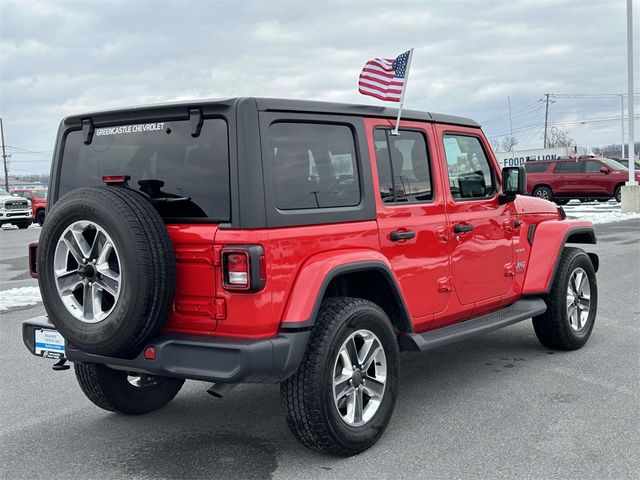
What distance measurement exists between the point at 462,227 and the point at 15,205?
1108 inches

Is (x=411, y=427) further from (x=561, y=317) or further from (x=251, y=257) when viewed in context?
(x=561, y=317)

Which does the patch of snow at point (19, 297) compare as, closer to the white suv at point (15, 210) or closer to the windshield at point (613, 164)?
the white suv at point (15, 210)

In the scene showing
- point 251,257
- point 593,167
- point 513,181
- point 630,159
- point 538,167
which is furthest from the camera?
point 538,167

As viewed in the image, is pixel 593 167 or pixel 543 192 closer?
pixel 593 167

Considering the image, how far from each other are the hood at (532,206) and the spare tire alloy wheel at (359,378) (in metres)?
2.22

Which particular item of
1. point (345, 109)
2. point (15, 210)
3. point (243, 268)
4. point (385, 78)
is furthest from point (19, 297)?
point (15, 210)

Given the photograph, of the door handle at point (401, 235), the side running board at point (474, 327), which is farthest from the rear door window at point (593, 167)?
the door handle at point (401, 235)

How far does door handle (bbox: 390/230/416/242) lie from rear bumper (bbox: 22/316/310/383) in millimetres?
947

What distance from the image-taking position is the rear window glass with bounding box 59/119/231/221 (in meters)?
3.65

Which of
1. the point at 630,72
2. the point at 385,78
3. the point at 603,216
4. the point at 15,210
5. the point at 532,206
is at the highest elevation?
the point at 630,72

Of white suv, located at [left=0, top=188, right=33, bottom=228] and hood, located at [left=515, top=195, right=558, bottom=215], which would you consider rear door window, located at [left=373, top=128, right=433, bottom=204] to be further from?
white suv, located at [left=0, top=188, right=33, bottom=228]

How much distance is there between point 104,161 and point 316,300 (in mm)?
1526

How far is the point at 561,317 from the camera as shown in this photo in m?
5.78

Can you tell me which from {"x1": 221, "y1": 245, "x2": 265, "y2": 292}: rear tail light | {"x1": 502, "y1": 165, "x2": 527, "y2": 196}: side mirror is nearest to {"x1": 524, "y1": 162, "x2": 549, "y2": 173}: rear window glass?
{"x1": 502, "y1": 165, "x2": 527, "y2": 196}: side mirror
